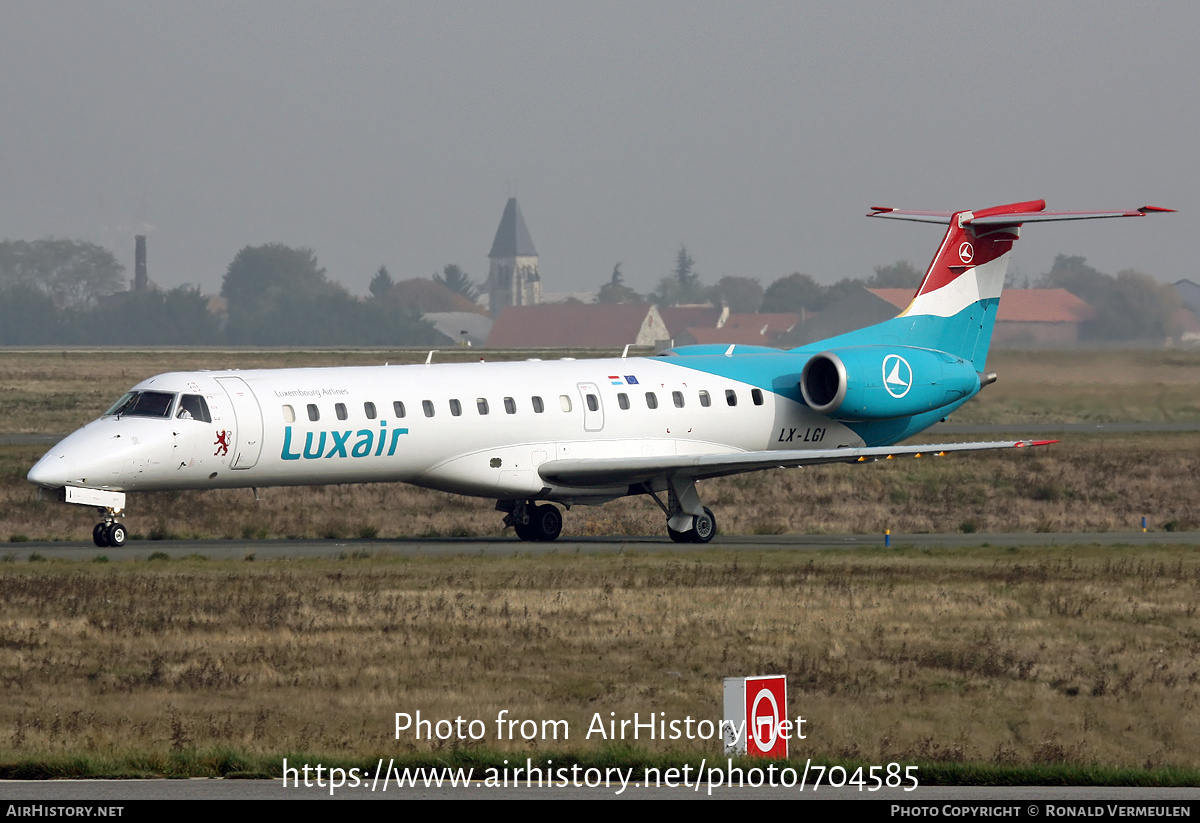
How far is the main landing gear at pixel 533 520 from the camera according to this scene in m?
30.7

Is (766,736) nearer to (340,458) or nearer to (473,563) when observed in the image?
(473,563)

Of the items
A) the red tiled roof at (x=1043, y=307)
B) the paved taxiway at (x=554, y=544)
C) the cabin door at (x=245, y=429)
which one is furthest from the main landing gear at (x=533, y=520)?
the red tiled roof at (x=1043, y=307)

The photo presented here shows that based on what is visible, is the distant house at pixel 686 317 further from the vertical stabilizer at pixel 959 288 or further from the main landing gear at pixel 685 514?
the main landing gear at pixel 685 514

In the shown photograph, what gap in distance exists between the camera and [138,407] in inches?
1045

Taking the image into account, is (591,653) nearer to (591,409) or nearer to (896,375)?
(591,409)

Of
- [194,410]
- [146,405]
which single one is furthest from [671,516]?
[146,405]

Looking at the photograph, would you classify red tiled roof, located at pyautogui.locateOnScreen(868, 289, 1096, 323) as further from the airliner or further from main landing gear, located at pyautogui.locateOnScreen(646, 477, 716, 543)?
main landing gear, located at pyautogui.locateOnScreen(646, 477, 716, 543)

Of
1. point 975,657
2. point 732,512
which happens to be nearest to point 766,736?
point 975,657

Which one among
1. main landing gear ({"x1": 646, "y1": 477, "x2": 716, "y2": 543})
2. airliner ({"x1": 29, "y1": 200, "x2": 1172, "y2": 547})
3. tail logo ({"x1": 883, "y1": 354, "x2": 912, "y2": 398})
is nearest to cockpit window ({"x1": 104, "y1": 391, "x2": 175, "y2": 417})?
airliner ({"x1": 29, "y1": 200, "x2": 1172, "y2": 547})

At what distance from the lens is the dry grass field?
15.4 meters

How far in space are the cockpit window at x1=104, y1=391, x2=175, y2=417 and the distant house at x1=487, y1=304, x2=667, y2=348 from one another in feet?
369

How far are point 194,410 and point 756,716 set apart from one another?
1579 centimetres
